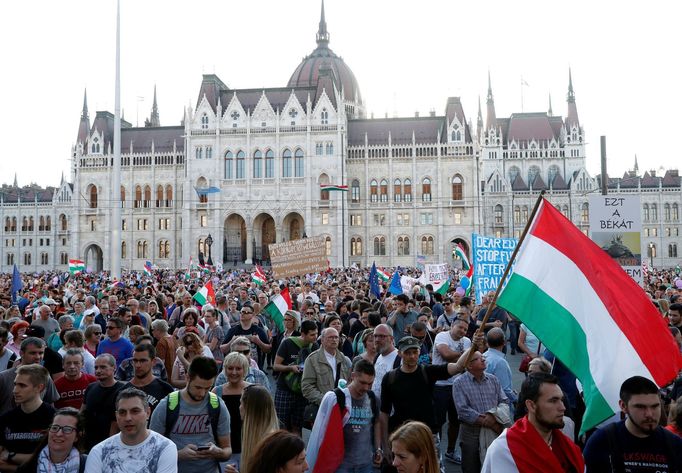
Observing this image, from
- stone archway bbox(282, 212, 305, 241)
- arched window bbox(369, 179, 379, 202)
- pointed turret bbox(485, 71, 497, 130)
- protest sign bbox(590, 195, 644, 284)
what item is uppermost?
pointed turret bbox(485, 71, 497, 130)

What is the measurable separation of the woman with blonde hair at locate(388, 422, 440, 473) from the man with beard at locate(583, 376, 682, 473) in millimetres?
1066

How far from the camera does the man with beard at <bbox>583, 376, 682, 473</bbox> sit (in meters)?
3.80

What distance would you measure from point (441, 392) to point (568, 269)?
3761 mm

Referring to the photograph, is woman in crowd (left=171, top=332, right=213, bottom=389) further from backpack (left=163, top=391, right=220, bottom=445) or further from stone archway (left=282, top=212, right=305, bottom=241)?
stone archway (left=282, top=212, right=305, bottom=241)

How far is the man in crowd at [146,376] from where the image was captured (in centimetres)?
578

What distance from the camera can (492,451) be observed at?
152 inches

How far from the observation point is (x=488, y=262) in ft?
48.0

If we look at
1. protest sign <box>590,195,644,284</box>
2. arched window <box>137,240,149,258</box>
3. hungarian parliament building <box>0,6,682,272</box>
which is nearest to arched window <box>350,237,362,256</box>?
hungarian parliament building <box>0,6,682,272</box>

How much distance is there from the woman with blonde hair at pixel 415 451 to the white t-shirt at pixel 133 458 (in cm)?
150

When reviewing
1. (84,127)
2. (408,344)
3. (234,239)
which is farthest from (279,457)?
(84,127)

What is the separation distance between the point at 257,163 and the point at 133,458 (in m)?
59.6

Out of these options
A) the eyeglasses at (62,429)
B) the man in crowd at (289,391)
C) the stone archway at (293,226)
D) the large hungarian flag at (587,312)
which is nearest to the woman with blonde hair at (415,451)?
the large hungarian flag at (587,312)

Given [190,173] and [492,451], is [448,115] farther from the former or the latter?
[492,451]

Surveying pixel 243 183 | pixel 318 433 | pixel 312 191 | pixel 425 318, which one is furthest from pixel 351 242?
pixel 318 433
